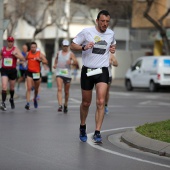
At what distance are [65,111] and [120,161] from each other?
8.21 metres

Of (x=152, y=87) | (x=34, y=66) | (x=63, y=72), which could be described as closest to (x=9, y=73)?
(x=34, y=66)

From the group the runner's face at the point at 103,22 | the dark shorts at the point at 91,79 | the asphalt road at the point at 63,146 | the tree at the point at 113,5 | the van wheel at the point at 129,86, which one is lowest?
the van wheel at the point at 129,86

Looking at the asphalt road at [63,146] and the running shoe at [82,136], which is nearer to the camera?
the asphalt road at [63,146]

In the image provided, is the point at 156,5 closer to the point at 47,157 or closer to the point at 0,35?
the point at 0,35

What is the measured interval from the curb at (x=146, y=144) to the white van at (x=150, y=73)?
2041 cm

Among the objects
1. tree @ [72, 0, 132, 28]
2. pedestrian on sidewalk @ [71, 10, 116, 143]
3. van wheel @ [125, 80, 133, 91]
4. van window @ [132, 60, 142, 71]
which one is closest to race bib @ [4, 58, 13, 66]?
pedestrian on sidewalk @ [71, 10, 116, 143]

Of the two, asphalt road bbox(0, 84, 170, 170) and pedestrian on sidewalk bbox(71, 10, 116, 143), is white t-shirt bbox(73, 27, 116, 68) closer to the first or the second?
pedestrian on sidewalk bbox(71, 10, 116, 143)

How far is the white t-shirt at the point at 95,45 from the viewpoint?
37.0ft

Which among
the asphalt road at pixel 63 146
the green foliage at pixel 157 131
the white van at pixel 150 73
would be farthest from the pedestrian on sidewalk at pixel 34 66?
the white van at pixel 150 73

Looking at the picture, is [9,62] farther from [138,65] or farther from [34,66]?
[138,65]

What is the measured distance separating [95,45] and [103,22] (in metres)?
0.41

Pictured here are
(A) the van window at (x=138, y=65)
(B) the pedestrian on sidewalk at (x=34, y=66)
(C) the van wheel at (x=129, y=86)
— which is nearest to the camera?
(B) the pedestrian on sidewalk at (x=34, y=66)

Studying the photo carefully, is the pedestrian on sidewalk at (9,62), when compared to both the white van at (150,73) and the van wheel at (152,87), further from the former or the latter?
the van wheel at (152,87)

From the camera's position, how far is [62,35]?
57.3m
